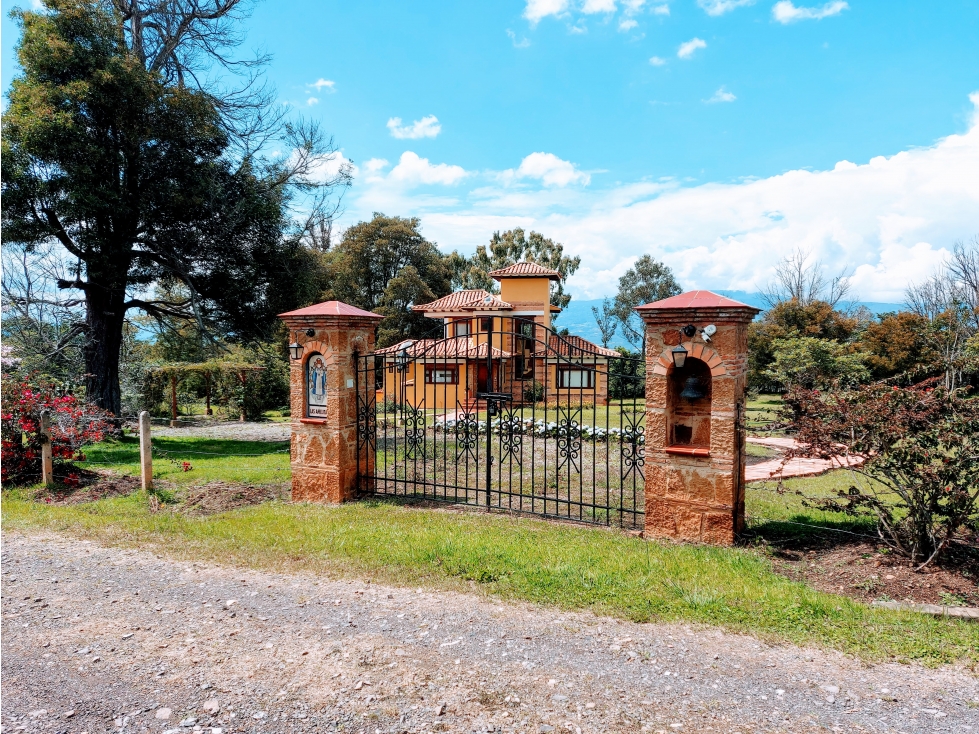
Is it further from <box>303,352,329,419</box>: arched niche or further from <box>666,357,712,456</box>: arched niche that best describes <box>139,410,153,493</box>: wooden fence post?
<box>666,357,712,456</box>: arched niche

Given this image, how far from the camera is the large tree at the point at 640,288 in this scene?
148ft

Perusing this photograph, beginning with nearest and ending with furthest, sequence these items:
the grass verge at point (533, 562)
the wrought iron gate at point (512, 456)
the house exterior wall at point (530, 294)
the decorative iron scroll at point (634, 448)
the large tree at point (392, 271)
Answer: the grass verge at point (533, 562) → the decorative iron scroll at point (634, 448) → the wrought iron gate at point (512, 456) → the house exterior wall at point (530, 294) → the large tree at point (392, 271)

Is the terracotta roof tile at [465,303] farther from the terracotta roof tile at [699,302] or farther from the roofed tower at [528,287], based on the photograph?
A: the terracotta roof tile at [699,302]

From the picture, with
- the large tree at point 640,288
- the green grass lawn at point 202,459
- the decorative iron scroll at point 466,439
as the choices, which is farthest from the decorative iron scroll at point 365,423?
the large tree at point 640,288

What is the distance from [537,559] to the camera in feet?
18.4

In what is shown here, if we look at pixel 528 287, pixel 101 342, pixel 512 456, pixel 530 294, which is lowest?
pixel 512 456

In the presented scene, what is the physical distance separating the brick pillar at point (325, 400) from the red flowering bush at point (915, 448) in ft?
17.7

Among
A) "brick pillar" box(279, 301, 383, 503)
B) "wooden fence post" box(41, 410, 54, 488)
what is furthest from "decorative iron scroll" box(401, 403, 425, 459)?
"wooden fence post" box(41, 410, 54, 488)

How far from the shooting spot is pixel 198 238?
50.7ft

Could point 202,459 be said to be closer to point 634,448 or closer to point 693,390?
point 634,448

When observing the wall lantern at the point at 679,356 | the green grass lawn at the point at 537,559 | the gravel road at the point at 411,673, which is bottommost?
the gravel road at the point at 411,673

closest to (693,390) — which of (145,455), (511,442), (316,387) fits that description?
(511,442)

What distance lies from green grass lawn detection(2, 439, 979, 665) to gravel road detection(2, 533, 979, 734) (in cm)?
27

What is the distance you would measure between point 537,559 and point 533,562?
9cm
